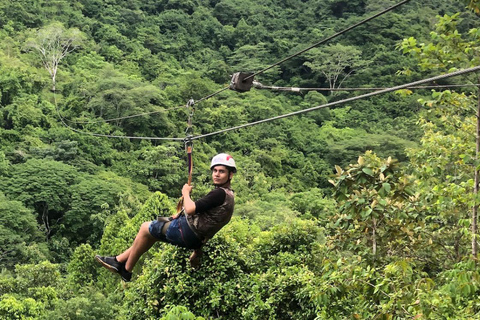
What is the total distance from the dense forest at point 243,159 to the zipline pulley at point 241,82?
21 centimetres

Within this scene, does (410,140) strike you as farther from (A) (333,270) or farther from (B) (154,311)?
(A) (333,270)

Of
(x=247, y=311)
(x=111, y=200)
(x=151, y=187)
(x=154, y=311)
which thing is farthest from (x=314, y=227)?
(x=151, y=187)

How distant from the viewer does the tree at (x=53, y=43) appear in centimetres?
2236

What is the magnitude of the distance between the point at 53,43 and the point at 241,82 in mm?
21082

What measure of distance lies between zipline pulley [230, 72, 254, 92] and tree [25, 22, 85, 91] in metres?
19.3

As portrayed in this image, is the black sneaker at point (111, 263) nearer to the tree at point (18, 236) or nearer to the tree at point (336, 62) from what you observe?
the tree at point (18, 236)

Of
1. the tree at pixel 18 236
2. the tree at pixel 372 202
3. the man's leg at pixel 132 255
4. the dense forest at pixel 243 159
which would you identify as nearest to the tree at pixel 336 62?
the dense forest at pixel 243 159

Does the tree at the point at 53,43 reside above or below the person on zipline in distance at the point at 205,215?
below

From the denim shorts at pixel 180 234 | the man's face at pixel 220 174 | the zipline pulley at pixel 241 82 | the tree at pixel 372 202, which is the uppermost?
the zipline pulley at pixel 241 82

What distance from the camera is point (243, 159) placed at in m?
18.9

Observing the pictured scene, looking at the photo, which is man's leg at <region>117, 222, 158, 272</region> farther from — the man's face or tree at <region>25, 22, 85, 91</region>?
tree at <region>25, 22, 85, 91</region>

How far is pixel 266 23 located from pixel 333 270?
2930 centimetres

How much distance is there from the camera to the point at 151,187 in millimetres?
17016

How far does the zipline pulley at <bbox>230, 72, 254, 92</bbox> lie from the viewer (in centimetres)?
372
